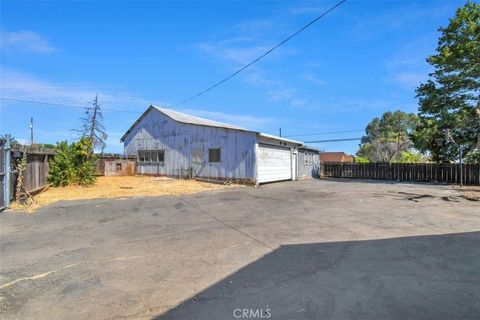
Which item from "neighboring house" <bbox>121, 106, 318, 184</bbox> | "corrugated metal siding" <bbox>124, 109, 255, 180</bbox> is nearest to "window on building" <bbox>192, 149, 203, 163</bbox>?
"neighboring house" <bbox>121, 106, 318, 184</bbox>

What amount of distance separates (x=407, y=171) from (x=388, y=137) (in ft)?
80.4

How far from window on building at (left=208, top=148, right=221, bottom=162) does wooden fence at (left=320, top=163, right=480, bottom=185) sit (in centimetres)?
1250

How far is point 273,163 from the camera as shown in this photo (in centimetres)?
1989

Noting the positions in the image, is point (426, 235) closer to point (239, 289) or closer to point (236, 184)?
point (239, 289)

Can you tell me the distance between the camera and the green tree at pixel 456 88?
18.5m

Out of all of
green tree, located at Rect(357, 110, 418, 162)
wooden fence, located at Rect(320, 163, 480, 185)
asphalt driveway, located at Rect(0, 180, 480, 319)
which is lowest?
asphalt driveway, located at Rect(0, 180, 480, 319)

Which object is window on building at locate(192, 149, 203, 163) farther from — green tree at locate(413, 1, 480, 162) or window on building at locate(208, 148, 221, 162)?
green tree at locate(413, 1, 480, 162)

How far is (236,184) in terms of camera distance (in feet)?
59.3

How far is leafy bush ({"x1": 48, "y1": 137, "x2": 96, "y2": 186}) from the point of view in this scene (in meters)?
14.8

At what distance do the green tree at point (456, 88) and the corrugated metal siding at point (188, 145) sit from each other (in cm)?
1200

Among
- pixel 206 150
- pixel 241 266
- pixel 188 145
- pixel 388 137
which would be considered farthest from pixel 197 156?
pixel 388 137

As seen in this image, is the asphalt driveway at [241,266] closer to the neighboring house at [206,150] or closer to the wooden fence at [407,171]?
the neighboring house at [206,150]

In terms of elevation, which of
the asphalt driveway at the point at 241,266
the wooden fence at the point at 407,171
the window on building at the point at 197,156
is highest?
the window on building at the point at 197,156

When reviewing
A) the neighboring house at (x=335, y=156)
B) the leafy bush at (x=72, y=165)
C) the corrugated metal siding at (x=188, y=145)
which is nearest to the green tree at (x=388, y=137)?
the neighboring house at (x=335, y=156)
